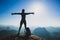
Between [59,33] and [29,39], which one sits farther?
[59,33]

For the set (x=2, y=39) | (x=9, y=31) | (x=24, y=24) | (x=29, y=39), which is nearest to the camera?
(x=29, y=39)

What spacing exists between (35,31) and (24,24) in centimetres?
201

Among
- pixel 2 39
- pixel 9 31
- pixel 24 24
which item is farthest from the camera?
pixel 9 31

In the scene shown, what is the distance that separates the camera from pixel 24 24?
4984 millimetres

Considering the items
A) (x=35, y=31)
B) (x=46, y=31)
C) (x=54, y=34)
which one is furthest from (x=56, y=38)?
(x=35, y=31)

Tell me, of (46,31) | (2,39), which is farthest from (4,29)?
(46,31)

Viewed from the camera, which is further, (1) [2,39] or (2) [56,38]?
(2) [56,38]

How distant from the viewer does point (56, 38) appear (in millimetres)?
6797

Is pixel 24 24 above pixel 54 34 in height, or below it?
above

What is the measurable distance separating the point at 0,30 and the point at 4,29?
0.25 meters

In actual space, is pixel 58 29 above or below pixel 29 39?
above

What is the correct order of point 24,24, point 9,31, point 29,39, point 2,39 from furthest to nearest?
point 9,31
point 2,39
point 24,24
point 29,39

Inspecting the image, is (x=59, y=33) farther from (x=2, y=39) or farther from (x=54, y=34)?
(x=2, y=39)

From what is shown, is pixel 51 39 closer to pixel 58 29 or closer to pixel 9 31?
pixel 58 29
